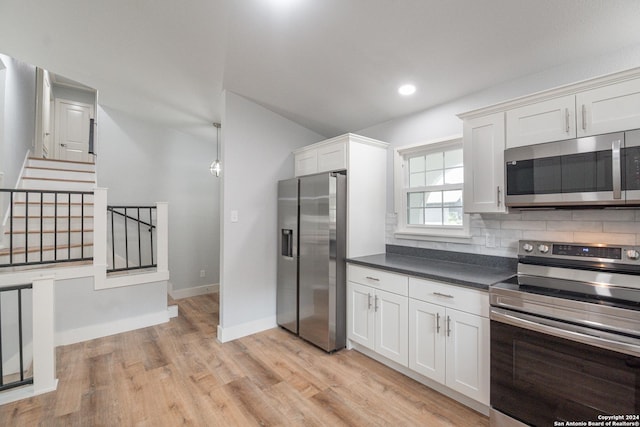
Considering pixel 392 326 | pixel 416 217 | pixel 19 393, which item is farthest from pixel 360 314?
pixel 19 393

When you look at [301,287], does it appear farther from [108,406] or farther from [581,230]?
[581,230]

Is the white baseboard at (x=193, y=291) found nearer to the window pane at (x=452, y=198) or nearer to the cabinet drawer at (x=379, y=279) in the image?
the cabinet drawer at (x=379, y=279)

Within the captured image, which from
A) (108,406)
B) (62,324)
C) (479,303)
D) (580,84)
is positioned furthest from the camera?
(62,324)

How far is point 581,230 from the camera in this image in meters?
1.97

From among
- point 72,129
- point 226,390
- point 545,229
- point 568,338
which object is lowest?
point 226,390

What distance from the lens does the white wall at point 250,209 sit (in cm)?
312

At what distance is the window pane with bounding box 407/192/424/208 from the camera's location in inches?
121

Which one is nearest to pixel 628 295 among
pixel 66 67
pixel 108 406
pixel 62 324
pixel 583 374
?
pixel 583 374

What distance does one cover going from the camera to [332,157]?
3.09 meters

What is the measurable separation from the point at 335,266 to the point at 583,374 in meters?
1.85

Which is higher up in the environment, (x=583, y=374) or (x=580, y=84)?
(x=580, y=84)

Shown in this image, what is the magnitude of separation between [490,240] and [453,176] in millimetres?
728

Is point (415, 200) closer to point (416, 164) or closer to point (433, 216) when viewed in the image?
point (433, 216)

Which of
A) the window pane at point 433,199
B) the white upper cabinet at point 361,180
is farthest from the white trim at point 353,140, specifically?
the window pane at point 433,199
